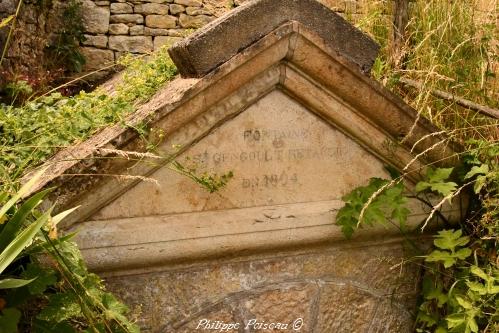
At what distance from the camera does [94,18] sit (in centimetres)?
755

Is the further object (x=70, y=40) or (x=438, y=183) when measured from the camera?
(x=70, y=40)

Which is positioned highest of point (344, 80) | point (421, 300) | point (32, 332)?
point (344, 80)

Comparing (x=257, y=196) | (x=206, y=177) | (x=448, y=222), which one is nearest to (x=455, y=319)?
(x=448, y=222)

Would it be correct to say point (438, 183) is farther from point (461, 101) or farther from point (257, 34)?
point (257, 34)

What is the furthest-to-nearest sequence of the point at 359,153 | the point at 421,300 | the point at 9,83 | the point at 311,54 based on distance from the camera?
the point at 9,83 → the point at 421,300 → the point at 359,153 → the point at 311,54

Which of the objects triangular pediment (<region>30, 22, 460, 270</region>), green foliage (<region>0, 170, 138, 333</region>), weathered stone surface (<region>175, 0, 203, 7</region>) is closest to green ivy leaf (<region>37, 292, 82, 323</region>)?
green foliage (<region>0, 170, 138, 333</region>)

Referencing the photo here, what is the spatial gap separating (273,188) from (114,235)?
761 mm

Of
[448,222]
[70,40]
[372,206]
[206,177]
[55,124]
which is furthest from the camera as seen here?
[70,40]

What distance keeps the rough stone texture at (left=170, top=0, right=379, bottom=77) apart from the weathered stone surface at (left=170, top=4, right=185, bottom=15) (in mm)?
5083

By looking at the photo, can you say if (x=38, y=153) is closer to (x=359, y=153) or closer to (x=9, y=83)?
(x=359, y=153)

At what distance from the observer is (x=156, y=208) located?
279 centimetres

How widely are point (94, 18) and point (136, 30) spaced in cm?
49

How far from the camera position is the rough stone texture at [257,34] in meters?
2.73

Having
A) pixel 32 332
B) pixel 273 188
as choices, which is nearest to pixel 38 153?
pixel 32 332
